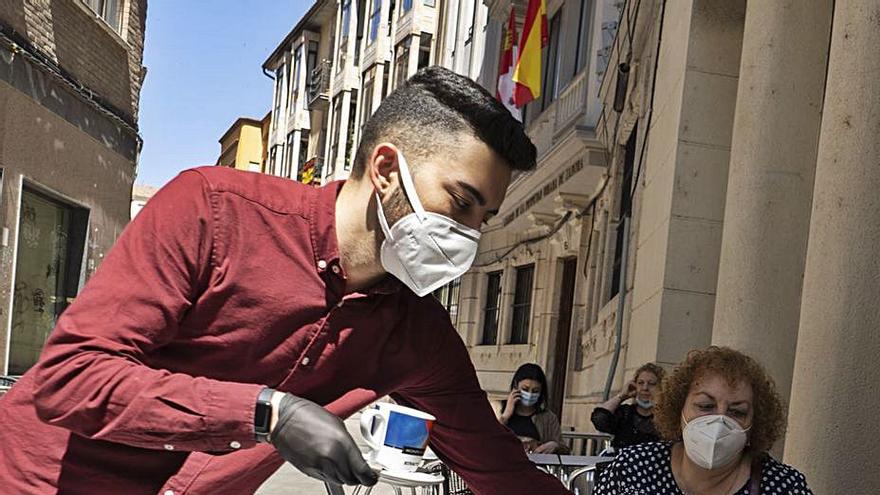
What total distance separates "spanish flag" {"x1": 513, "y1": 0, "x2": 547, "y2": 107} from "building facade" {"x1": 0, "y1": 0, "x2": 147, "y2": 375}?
18.3 ft

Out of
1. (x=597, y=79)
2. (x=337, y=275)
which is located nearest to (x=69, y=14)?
(x=597, y=79)


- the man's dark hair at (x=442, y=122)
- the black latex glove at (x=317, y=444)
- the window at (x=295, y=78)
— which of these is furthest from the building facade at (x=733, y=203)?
the window at (x=295, y=78)

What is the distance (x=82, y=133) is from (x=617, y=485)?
11897mm

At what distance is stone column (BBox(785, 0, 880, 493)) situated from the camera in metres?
3.54

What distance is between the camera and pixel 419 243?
2.02 metres

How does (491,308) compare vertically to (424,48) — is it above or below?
below

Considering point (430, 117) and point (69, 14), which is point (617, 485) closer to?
point (430, 117)

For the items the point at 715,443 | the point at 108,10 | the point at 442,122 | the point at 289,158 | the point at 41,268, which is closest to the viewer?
the point at 442,122

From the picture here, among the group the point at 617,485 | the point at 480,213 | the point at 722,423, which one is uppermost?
the point at 480,213

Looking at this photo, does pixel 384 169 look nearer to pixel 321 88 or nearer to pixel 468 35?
pixel 468 35

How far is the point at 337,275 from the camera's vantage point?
6.49 ft

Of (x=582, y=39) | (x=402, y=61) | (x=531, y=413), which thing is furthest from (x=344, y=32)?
(x=531, y=413)

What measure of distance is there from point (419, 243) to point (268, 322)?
0.32 metres

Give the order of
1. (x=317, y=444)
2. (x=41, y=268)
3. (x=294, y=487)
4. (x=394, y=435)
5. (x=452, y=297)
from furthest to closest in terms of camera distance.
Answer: (x=452, y=297) → (x=41, y=268) → (x=294, y=487) → (x=394, y=435) → (x=317, y=444)
